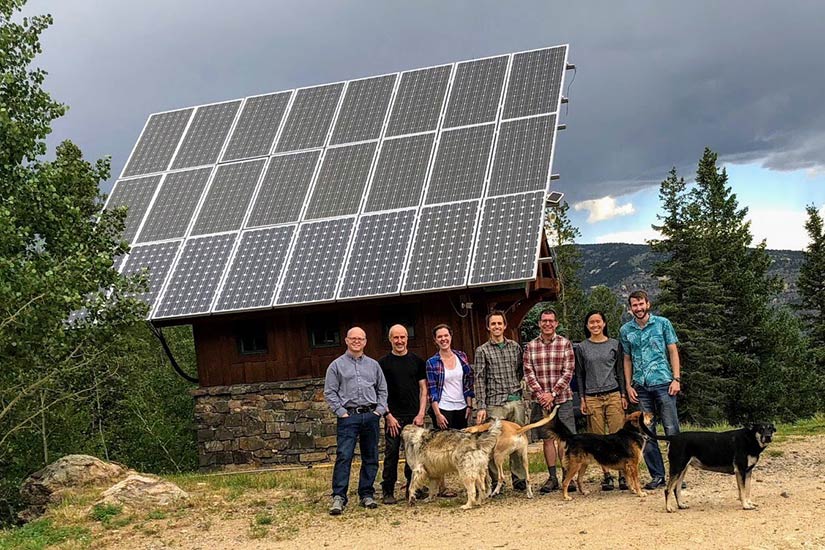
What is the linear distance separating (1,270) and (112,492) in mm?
3306

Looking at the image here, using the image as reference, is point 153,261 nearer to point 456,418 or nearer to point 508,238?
point 508,238

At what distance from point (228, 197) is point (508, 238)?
19.1 ft

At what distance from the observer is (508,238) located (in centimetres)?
1333

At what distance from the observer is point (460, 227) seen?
13.9 meters

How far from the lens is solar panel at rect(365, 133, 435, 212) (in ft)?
48.5

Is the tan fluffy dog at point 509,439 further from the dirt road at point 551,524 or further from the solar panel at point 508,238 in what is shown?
the solar panel at point 508,238

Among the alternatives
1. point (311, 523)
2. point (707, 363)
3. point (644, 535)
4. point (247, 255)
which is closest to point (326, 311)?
point (247, 255)

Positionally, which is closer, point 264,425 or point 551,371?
point 551,371

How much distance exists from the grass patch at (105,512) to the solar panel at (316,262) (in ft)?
16.7

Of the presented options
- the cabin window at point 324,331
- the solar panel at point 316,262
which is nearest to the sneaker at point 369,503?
the solar panel at point 316,262

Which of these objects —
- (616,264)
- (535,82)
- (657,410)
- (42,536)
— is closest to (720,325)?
(535,82)

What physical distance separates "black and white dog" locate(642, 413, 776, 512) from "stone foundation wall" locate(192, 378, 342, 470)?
25.8 feet

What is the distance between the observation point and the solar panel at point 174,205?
52.5ft

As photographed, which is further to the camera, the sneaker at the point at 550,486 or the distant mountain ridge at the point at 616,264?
the distant mountain ridge at the point at 616,264
